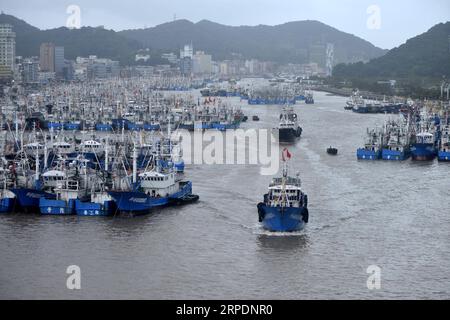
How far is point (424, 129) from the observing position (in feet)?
61.2

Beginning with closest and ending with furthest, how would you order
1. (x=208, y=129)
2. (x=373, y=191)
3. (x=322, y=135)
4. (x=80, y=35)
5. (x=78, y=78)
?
(x=373, y=191)
(x=322, y=135)
(x=208, y=129)
(x=78, y=78)
(x=80, y=35)

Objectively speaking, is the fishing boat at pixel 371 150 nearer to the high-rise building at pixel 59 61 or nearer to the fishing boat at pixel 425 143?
the fishing boat at pixel 425 143

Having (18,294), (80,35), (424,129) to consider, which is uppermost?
(80,35)

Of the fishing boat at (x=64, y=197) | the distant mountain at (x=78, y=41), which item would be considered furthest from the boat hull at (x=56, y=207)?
the distant mountain at (x=78, y=41)

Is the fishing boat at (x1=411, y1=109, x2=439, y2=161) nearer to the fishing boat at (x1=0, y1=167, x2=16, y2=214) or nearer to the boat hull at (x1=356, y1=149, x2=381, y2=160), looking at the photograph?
the boat hull at (x1=356, y1=149, x2=381, y2=160)

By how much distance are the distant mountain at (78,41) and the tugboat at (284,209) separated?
56.0 meters

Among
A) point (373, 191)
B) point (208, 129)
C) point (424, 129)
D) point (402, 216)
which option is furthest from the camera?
point (208, 129)

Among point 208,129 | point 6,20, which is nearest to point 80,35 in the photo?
point 6,20

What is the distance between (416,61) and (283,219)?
149 feet

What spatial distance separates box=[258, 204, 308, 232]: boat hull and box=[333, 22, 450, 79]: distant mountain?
129ft

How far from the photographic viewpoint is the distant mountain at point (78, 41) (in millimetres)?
65625

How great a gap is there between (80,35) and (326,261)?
66.3 m

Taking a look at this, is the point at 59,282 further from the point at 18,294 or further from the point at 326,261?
the point at 326,261

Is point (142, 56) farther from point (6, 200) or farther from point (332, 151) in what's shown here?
point (6, 200)
